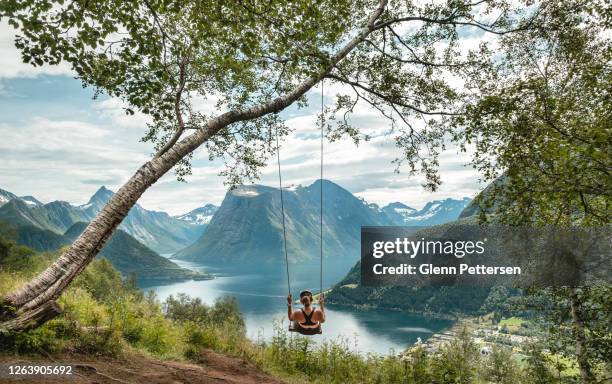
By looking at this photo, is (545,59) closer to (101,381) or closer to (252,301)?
(101,381)

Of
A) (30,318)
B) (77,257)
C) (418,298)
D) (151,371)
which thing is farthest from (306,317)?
(418,298)

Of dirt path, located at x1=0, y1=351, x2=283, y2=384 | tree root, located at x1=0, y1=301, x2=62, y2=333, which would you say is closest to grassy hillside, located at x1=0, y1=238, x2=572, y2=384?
dirt path, located at x1=0, y1=351, x2=283, y2=384

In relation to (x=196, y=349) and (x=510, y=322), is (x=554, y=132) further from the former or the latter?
(x=510, y=322)

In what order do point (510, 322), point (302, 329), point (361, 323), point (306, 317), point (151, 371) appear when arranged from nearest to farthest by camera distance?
1. point (151, 371)
2. point (302, 329)
3. point (306, 317)
4. point (361, 323)
5. point (510, 322)

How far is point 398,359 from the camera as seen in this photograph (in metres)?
9.18

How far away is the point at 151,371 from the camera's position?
6.06 metres

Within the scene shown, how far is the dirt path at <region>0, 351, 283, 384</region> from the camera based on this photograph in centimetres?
497

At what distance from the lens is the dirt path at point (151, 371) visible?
497cm

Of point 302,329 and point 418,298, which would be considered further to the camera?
point 418,298

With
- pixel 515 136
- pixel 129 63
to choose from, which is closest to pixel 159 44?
pixel 129 63

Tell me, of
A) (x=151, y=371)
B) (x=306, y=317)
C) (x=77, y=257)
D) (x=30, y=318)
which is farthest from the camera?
(x=306, y=317)

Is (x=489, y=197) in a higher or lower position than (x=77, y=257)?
higher

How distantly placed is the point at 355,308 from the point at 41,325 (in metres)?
150

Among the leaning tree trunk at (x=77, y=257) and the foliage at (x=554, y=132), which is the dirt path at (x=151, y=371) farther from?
the foliage at (x=554, y=132)
